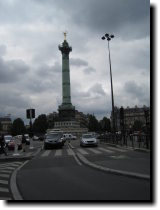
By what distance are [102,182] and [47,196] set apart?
7.65ft

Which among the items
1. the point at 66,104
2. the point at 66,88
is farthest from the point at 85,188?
the point at 66,104

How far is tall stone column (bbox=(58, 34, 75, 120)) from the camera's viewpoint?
114438 mm

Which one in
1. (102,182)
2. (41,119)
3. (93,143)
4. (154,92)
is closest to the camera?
(154,92)

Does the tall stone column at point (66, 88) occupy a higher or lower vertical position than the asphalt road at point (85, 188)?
higher

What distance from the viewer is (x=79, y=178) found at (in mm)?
11492

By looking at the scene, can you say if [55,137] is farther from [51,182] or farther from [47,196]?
[47,196]

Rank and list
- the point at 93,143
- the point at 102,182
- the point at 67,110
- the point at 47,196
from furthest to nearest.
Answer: the point at 67,110 → the point at 93,143 → the point at 102,182 → the point at 47,196

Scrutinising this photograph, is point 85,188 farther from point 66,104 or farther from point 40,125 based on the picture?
point 40,125

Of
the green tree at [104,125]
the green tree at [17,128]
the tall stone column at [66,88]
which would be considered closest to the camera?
the green tree at [104,125]

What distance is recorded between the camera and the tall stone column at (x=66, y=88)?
375 ft

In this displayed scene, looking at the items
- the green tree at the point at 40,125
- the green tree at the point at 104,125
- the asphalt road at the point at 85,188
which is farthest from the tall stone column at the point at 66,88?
the asphalt road at the point at 85,188

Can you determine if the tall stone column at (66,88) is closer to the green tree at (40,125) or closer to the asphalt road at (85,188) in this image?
the green tree at (40,125)

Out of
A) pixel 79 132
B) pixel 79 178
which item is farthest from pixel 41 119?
pixel 79 178

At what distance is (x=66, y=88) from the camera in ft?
375
